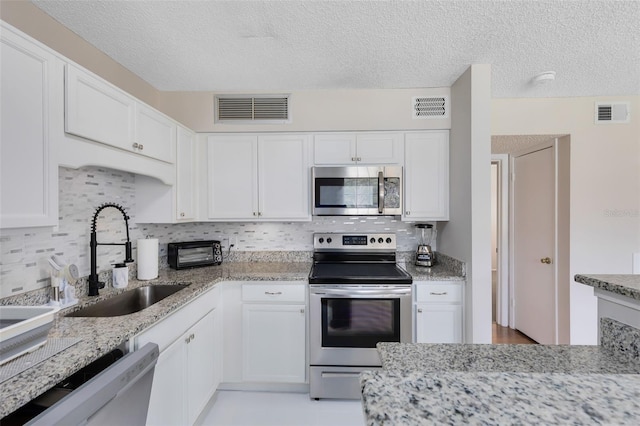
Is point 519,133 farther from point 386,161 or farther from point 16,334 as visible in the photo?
point 16,334

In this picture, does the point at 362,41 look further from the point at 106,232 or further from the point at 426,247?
the point at 106,232

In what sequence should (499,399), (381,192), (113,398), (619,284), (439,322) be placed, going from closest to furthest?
(499,399), (619,284), (113,398), (439,322), (381,192)

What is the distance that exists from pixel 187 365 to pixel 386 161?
83.8 inches

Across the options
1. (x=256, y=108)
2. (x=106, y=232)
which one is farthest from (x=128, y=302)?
(x=256, y=108)

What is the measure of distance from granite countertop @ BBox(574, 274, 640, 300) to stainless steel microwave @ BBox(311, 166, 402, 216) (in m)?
1.50

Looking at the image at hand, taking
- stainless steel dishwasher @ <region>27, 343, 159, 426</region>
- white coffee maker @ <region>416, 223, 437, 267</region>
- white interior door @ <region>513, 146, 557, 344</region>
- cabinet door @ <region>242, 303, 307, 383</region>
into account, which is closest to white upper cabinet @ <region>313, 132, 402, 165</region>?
white coffee maker @ <region>416, 223, 437, 267</region>

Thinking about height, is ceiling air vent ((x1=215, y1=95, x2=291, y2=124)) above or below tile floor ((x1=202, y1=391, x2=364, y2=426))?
above

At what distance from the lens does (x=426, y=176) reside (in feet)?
8.11

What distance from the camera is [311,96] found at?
250 centimetres

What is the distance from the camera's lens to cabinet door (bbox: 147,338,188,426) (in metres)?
1.40

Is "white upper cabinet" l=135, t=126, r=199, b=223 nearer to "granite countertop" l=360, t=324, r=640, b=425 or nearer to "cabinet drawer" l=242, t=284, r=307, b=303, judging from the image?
"cabinet drawer" l=242, t=284, r=307, b=303

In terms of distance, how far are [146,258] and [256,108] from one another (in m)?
1.53

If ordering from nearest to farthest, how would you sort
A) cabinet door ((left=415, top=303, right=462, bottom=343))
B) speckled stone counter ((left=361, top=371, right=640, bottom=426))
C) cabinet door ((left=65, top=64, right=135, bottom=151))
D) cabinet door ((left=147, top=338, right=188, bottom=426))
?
speckled stone counter ((left=361, top=371, right=640, bottom=426)), cabinet door ((left=65, top=64, right=135, bottom=151)), cabinet door ((left=147, top=338, right=188, bottom=426)), cabinet door ((left=415, top=303, right=462, bottom=343))

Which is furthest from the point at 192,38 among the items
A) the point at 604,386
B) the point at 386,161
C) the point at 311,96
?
the point at 604,386
